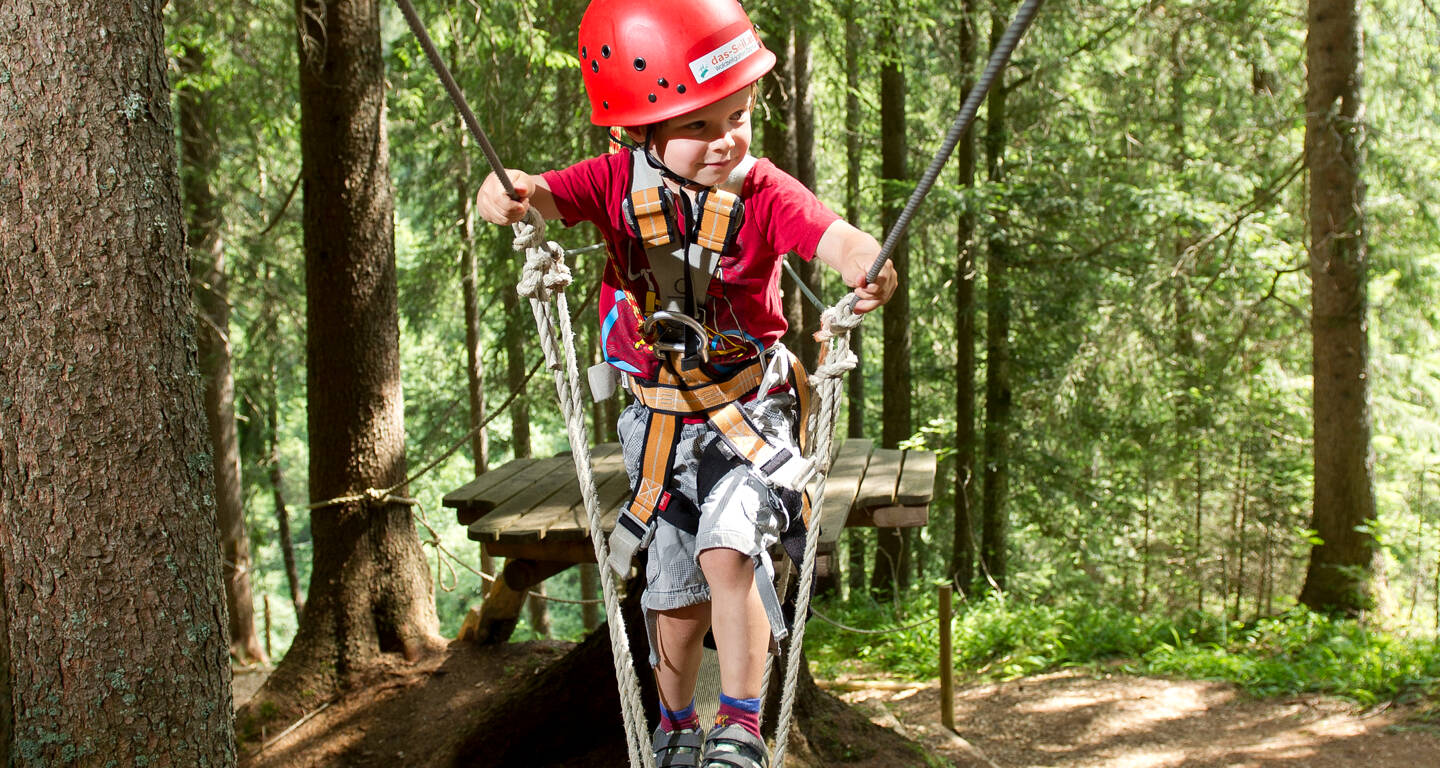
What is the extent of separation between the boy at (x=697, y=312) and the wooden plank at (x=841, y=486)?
0.49 metres

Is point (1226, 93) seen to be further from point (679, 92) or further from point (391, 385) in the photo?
point (679, 92)

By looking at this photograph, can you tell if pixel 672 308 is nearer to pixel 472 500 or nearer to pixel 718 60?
pixel 718 60

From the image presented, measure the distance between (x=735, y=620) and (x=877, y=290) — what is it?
2.37 feet

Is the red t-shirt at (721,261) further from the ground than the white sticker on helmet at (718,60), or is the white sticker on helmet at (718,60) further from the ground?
the white sticker on helmet at (718,60)

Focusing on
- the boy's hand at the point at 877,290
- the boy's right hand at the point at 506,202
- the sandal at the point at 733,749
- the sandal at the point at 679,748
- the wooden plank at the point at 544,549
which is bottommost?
the sandal at the point at 679,748

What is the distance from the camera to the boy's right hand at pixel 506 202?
218 centimetres

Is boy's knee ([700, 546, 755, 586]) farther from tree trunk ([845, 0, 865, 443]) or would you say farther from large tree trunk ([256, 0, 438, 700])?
tree trunk ([845, 0, 865, 443])

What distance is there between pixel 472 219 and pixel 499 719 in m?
5.33

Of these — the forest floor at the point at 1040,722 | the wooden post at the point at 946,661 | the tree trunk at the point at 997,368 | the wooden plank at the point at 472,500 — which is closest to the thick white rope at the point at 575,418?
the wooden plank at the point at 472,500

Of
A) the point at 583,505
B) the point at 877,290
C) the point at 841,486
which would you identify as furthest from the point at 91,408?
the point at 841,486

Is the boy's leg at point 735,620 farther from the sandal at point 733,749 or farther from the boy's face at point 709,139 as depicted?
the boy's face at point 709,139

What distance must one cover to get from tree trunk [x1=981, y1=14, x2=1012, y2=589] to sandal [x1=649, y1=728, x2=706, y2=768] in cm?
836

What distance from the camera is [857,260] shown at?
2.05 meters

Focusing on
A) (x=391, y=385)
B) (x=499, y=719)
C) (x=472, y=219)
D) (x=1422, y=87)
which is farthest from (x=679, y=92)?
(x=1422, y=87)
